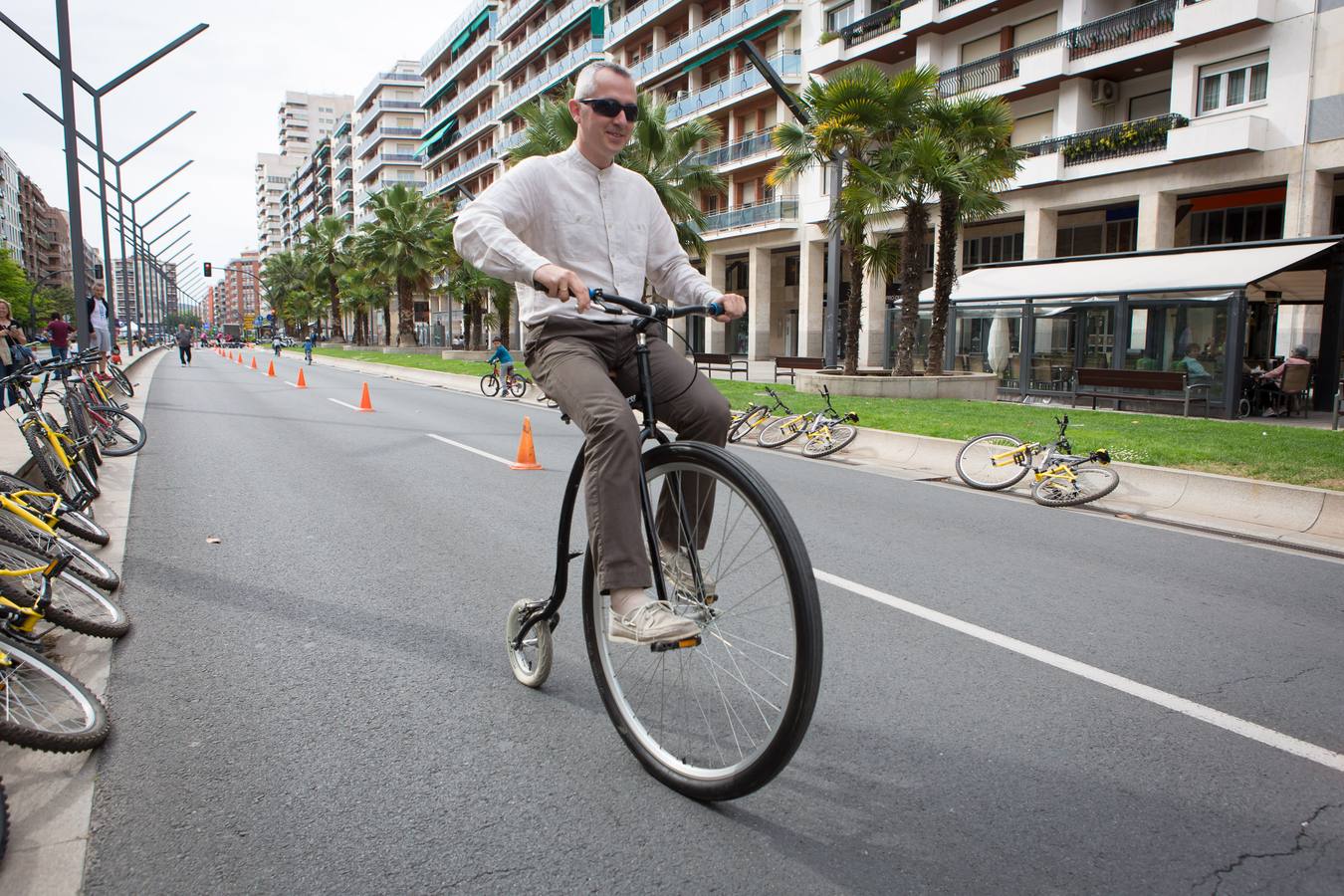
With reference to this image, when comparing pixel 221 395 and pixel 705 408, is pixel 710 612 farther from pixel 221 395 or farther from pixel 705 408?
pixel 221 395

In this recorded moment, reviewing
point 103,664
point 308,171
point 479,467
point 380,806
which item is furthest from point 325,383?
point 308,171

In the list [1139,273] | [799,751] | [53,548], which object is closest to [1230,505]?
[799,751]

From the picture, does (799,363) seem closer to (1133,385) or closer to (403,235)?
(1133,385)

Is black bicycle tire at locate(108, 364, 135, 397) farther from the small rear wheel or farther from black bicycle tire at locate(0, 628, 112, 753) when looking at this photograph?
the small rear wheel

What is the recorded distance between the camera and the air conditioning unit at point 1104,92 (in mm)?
28375

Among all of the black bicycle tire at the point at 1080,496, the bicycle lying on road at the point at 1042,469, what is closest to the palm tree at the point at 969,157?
the bicycle lying on road at the point at 1042,469

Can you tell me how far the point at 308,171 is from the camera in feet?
452

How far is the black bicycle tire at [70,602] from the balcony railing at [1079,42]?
2939 centimetres

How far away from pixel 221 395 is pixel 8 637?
20086 millimetres

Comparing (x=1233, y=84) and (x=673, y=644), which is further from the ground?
(x=1233, y=84)

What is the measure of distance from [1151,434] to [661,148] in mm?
17643

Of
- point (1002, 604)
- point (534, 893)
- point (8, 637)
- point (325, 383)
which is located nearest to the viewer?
point (534, 893)

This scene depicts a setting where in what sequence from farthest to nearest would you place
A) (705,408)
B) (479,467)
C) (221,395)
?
(221,395)
(479,467)
(705,408)

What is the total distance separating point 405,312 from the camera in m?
58.2
